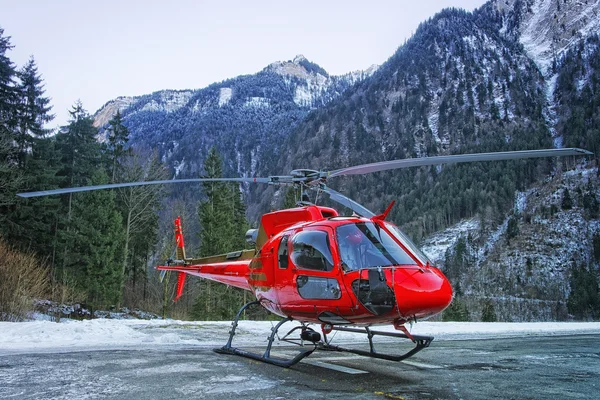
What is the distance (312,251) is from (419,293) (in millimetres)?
1867

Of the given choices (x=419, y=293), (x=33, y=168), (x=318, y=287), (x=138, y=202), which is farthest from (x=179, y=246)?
(x=33, y=168)

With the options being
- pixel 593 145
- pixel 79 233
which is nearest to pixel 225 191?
pixel 79 233

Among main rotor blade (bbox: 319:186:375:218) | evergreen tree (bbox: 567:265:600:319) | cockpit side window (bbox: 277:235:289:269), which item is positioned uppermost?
main rotor blade (bbox: 319:186:375:218)

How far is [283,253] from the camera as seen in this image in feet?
24.7

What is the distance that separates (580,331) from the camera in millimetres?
17891

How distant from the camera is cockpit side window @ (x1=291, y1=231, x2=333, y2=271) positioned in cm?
659

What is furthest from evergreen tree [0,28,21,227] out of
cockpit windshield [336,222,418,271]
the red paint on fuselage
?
cockpit windshield [336,222,418,271]

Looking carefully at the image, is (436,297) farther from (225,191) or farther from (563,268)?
(563,268)

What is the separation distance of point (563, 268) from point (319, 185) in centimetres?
13819

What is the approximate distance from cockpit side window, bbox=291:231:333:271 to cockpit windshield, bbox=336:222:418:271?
242mm

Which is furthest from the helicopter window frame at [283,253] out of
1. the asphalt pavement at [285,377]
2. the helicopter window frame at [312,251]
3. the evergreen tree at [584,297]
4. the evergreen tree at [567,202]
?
the evergreen tree at [567,202]

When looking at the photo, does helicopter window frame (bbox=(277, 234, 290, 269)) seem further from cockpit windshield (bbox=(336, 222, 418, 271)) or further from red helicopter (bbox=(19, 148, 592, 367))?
cockpit windshield (bbox=(336, 222, 418, 271))

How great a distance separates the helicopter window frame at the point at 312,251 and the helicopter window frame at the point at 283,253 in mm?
144

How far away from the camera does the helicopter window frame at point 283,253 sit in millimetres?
7383
